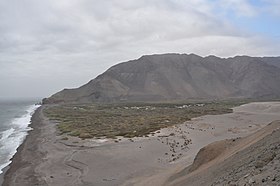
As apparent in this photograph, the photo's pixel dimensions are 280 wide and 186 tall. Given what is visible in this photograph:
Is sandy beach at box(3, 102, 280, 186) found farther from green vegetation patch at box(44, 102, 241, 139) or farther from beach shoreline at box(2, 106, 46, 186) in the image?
green vegetation patch at box(44, 102, 241, 139)

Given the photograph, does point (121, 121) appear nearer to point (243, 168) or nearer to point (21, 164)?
point (21, 164)

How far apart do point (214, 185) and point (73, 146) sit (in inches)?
940

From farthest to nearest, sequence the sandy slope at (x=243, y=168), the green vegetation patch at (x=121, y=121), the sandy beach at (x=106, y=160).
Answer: the green vegetation patch at (x=121, y=121)
the sandy beach at (x=106, y=160)
the sandy slope at (x=243, y=168)

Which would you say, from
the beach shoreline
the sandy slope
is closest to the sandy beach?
the beach shoreline

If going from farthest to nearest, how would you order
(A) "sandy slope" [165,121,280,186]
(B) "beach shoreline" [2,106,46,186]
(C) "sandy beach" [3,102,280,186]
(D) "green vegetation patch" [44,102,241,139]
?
(D) "green vegetation patch" [44,102,241,139] → (B) "beach shoreline" [2,106,46,186] → (C) "sandy beach" [3,102,280,186] → (A) "sandy slope" [165,121,280,186]

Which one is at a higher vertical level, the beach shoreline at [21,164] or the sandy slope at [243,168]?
the sandy slope at [243,168]

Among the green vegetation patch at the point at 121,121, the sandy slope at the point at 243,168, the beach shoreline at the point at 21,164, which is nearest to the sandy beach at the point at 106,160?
the beach shoreline at the point at 21,164

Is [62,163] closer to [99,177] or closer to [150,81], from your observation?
[99,177]

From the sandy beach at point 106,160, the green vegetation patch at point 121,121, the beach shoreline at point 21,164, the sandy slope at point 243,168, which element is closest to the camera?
the sandy slope at point 243,168

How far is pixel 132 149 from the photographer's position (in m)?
29.6

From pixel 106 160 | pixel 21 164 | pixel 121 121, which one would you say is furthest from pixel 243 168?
pixel 121 121

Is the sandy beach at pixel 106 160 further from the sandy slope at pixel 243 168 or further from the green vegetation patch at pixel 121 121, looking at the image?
the green vegetation patch at pixel 121 121

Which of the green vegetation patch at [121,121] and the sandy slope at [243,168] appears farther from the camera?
the green vegetation patch at [121,121]

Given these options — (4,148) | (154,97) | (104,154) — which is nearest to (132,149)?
(104,154)
